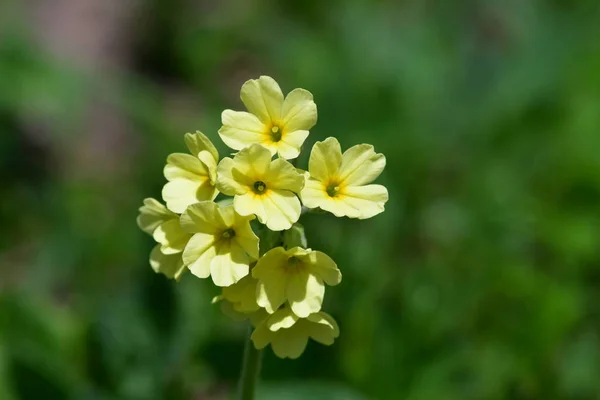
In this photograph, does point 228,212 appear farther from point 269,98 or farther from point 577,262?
point 577,262

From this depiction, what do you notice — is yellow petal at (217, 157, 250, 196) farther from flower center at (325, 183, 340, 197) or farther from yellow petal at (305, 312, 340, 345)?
yellow petal at (305, 312, 340, 345)

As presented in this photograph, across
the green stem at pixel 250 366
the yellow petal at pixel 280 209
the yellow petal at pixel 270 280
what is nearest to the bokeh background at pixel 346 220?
the green stem at pixel 250 366

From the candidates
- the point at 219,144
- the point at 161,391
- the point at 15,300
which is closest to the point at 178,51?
the point at 219,144

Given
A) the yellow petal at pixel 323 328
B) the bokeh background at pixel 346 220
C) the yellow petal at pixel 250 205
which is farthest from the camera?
the bokeh background at pixel 346 220

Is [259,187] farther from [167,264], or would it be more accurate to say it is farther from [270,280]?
[167,264]

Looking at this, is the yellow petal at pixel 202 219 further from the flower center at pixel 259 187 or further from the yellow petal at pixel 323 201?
the yellow petal at pixel 323 201
